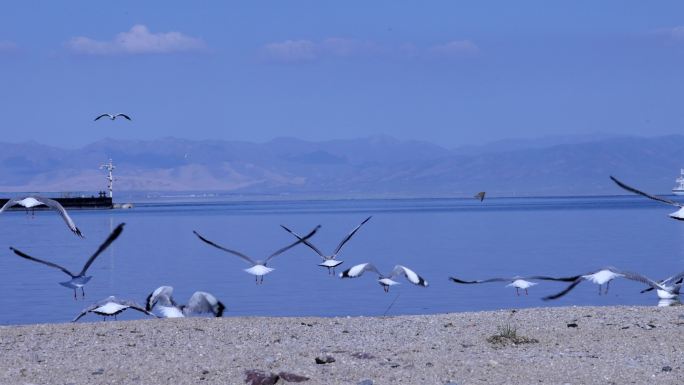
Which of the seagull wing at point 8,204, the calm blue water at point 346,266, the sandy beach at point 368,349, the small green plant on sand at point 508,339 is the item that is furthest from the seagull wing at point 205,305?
the small green plant on sand at point 508,339

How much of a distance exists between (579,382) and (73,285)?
366 inches

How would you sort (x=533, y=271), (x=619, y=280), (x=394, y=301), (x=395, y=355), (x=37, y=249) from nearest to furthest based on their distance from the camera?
(x=395, y=355) < (x=394, y=301) < (x=619, y=280) < (x=533, y=271) < (x=37, y=249)

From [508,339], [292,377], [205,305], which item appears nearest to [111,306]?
[205,305]

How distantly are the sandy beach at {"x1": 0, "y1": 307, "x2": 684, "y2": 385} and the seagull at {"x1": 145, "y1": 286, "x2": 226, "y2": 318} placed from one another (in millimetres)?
373

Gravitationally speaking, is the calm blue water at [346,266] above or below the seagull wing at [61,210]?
below

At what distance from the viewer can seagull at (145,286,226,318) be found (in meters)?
17.4

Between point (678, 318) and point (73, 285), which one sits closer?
point (678, 318)

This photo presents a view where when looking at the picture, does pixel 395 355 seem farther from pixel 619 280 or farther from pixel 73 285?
pixel 619 280

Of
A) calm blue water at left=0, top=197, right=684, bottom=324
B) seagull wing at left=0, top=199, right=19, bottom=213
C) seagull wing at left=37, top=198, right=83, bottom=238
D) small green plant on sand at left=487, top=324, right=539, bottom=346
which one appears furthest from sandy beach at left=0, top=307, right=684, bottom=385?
calm blue water at left=0, top=197, right=684, bottom=324

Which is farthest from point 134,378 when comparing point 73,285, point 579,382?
point 73,285

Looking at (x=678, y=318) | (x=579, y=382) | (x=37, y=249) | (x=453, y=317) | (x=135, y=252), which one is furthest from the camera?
(x=37, y=249)

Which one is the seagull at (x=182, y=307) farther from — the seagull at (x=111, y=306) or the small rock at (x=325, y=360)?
the small rock at (x=325, y=360)

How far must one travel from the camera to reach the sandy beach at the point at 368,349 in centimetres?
1193

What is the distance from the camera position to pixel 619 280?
93.5 feet
